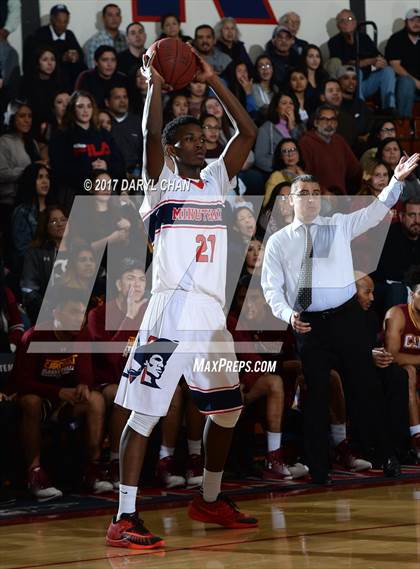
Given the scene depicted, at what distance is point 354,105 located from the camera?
500 inches

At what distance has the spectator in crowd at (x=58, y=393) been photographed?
698 centimetres

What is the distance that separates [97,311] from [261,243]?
1.92 metres

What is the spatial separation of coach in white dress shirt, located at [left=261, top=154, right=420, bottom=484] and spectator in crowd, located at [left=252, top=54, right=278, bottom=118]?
15.4 ft

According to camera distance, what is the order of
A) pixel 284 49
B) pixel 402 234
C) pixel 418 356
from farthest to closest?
pixel 284 49 → pixel 402 234 → pixel 418 356

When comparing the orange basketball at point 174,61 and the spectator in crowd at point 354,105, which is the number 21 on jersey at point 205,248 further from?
the spectator in crowd at point 354,105

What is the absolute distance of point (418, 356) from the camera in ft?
27.8

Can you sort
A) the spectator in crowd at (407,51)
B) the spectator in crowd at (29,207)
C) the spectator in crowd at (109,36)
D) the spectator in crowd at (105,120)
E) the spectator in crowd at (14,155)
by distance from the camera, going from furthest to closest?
the spectator in crowd at (407,51) < the spectator in crowd at (109,36) < the spectator in crowd at (105,120) < the spectator in crowd at (14,155) < the spectator in crowd at (29,207)

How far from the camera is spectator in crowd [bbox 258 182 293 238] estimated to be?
9531 millimetres

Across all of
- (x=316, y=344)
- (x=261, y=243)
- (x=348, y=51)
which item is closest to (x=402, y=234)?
(x=261, y=243)

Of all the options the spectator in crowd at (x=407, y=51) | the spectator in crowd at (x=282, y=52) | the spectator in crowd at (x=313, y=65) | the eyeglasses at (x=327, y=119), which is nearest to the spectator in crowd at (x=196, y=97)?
the eyeglasses at (x=327, y=119)

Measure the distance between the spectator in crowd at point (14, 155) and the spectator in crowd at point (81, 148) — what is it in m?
0.29

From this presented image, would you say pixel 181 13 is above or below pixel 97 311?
above

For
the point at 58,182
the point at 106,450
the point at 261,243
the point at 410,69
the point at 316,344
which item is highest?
the point at 410,69

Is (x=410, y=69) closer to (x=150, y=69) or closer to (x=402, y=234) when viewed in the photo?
(x=402, y=234)
